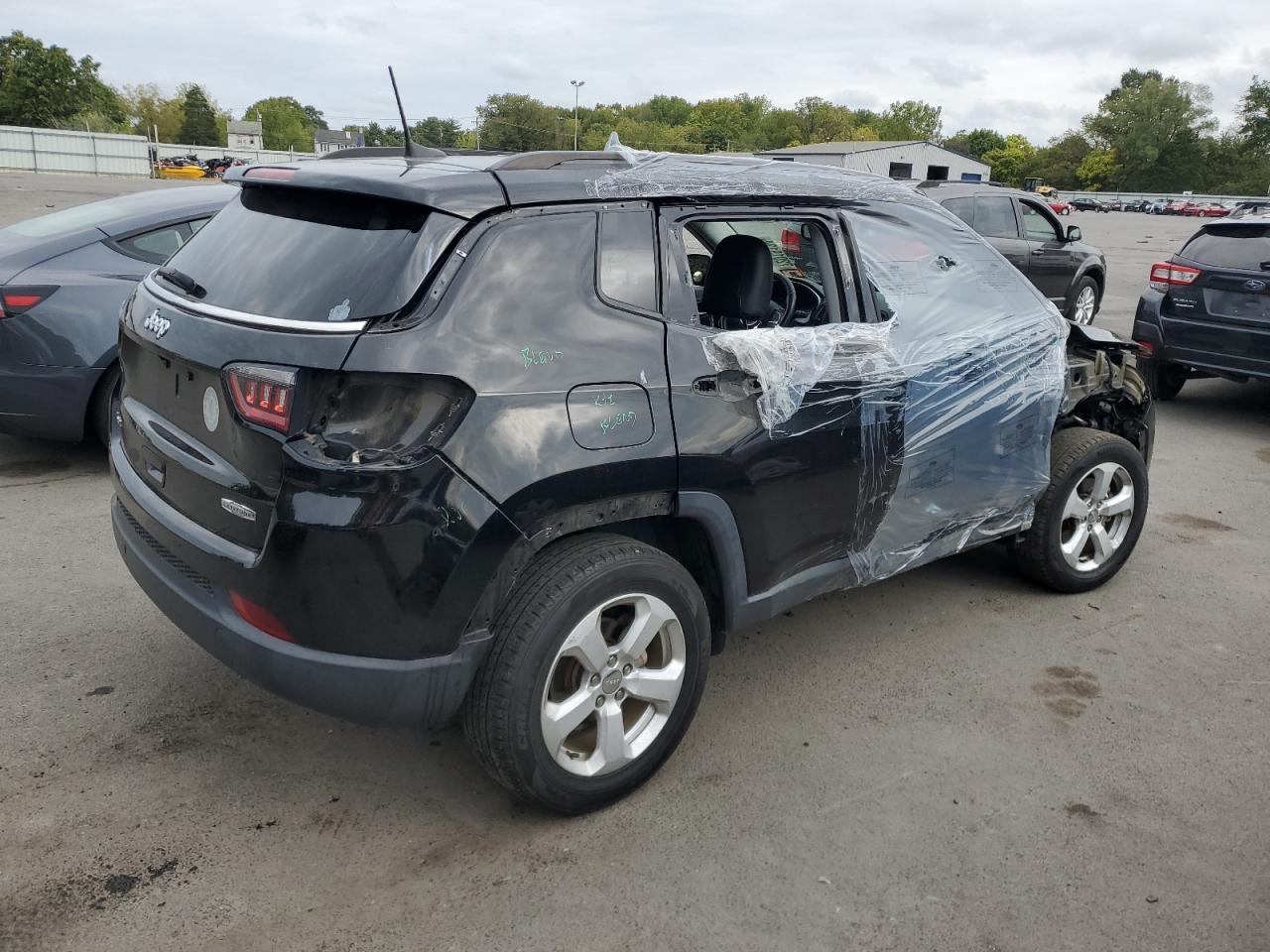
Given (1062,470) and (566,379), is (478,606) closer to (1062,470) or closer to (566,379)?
(566,379)

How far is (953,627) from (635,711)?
1.79 meters

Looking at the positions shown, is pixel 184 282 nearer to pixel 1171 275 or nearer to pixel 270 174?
pixel 270 174

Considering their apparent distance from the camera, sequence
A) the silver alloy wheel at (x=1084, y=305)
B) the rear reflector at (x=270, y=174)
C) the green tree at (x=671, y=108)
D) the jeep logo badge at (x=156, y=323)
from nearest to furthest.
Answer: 1. the jeep logo badge at (x=156, y=323)
2. the rear reflector at (x=270, y=174)
3. the silver alloy wheel at (x=1084, y=305)
4. the green tree at (x=671, y=108)

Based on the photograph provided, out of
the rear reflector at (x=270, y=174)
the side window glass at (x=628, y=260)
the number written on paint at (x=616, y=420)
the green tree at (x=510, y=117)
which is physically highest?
the green tree at (x=510, y=117)

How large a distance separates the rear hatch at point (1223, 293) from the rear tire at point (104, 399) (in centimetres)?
728

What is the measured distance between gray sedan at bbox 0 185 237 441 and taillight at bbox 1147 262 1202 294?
6.68 metres

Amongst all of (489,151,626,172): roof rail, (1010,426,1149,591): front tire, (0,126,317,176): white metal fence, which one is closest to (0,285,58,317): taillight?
(489,151,626,172): roof rail

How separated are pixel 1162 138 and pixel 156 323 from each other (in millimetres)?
126927

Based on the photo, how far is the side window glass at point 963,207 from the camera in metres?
11.1

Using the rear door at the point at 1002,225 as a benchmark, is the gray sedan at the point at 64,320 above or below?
below

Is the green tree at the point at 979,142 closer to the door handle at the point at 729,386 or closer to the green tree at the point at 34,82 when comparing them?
the green tree at the point at 34,82

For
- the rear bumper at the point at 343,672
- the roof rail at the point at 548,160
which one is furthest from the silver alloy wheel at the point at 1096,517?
the rear bumper at the point at 343,672

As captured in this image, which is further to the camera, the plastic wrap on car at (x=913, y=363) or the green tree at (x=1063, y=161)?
the green tree at (x=1063, y=161)

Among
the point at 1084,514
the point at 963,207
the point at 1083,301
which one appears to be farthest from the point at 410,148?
the point at 1083,301
